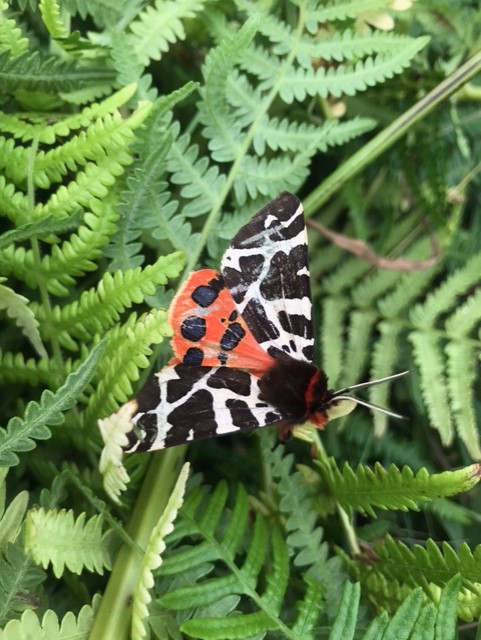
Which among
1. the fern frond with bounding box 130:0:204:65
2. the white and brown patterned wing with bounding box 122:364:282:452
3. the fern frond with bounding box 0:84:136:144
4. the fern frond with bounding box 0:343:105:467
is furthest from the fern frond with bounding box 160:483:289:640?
the fern frond with bounding box 130:0:204:65

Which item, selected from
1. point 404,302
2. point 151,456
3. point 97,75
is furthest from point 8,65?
point 404,302

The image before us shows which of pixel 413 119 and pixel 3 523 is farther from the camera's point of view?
pixel 413 119

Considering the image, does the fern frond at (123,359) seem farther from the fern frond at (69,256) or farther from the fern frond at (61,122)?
the fern frond at (61,122)

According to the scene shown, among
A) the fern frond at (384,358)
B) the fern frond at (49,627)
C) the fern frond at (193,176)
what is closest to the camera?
the fern frond at (49,627)

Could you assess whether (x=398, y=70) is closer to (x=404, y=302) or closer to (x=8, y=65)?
(x=404, y=302)

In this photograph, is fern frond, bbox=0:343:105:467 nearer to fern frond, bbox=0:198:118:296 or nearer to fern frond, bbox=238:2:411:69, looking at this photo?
fern frond, bbox=0:198:118:296

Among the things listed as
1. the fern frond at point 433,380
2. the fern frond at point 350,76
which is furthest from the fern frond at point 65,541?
the fern frond at point 350,76

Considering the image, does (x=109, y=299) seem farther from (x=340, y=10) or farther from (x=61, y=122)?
(x=340, y=10)
